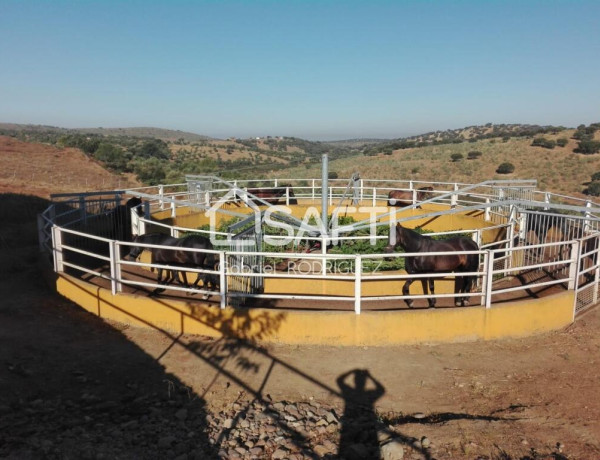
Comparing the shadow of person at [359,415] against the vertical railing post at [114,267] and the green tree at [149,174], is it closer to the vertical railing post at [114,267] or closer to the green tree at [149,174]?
the vertical railing post at [114,267]

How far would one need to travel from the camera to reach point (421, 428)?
453 centimetres

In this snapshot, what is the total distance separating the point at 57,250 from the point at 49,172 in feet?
90.9


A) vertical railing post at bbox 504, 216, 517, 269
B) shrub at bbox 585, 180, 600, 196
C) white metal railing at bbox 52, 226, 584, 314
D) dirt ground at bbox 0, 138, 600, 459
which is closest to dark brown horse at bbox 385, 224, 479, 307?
white metal railing at bbox 52, 226, 584, 314

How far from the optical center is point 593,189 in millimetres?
31203

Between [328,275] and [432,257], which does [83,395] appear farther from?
[432,257]

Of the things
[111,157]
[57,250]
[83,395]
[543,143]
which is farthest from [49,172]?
[543,143]

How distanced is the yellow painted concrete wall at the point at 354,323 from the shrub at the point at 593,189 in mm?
28136

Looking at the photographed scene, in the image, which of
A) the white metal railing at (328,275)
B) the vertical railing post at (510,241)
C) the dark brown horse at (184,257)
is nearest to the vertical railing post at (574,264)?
the white metal railing at (328,275)

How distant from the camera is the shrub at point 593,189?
30.9 m

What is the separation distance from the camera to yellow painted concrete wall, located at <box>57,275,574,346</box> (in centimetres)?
684

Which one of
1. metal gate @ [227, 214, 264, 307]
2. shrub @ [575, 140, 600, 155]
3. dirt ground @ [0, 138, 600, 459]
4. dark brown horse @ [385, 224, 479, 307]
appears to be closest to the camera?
dirt ground @ [0, 138, 600, 459]

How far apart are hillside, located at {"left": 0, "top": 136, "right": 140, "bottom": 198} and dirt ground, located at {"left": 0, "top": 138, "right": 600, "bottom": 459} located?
19055 mm

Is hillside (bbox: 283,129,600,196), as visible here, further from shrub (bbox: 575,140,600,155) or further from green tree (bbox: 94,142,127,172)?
green tree (bbox: 94,142,127,172)

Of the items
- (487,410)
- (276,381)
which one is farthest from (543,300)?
(276,381)
